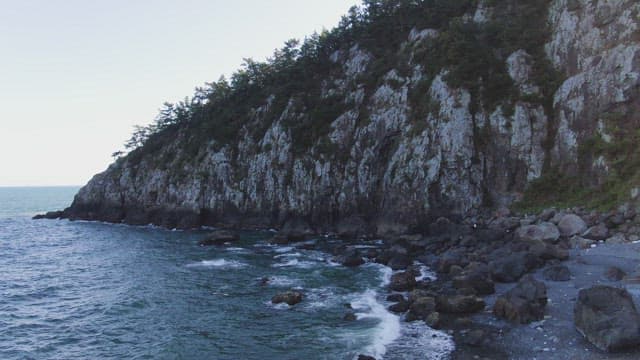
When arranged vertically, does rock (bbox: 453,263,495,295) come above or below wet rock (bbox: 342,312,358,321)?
above

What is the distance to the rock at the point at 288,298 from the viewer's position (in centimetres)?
3195

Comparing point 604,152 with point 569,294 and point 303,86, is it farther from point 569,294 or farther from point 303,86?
point 303,86

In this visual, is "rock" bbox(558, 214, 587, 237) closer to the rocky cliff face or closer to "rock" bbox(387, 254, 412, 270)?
the rocky cliff face

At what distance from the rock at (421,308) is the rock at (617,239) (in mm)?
18839

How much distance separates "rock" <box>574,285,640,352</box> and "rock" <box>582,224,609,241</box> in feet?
60.2

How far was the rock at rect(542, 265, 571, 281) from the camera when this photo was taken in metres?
29.9

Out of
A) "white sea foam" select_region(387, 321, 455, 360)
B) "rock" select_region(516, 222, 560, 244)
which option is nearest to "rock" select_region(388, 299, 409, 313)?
"white sea foam" select_region(387, 321, 455, 360)

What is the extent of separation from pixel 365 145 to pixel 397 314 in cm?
3885

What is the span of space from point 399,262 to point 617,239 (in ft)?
61.1

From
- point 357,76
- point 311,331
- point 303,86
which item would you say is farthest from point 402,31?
point 311,331

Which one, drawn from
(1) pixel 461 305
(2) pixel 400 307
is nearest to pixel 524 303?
(1) pixel 461 305

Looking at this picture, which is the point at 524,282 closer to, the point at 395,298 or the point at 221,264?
the point at 395,298

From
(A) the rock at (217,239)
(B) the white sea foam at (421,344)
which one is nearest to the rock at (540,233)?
(B) the white sea foam at (421,344)

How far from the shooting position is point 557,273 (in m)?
30.2
